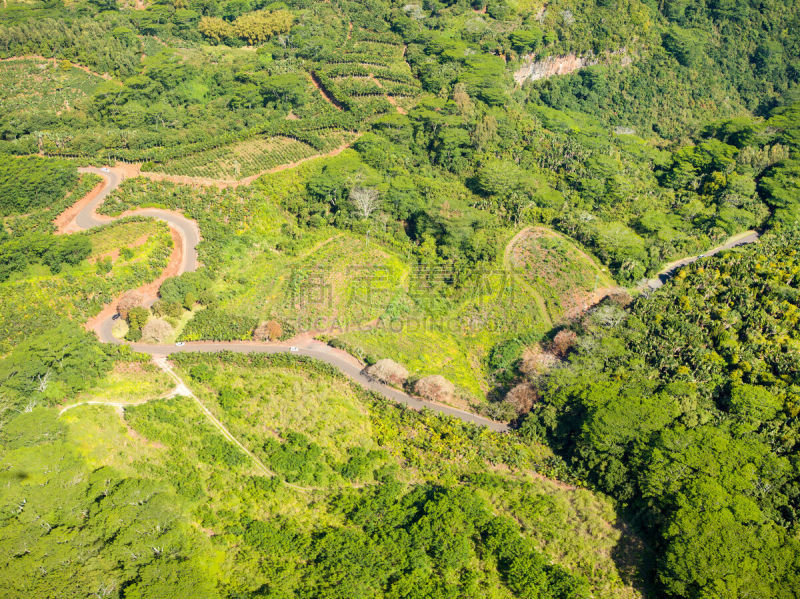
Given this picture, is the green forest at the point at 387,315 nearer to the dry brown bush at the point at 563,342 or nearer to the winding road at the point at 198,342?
the dry brown bush at the point at 563,342

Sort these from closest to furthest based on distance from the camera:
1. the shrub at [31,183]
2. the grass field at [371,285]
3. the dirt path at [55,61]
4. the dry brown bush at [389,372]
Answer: the dry brown bush at [389,372] < the grass field at [371,285] < the shrub at [31,183] < the dirt path at [55,61]

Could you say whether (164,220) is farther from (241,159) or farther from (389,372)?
(389,372)

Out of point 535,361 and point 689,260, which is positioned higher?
point 689,260

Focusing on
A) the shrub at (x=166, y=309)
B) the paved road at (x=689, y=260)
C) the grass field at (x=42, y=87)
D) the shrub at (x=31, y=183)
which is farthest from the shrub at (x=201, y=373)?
the grass field at (x=42, y=87)

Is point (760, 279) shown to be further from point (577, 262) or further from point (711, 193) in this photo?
point (711, 193)

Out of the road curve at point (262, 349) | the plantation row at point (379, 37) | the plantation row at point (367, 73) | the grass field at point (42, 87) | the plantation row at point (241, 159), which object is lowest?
the road curve at point (262, 349)

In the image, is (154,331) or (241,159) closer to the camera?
(154,331)

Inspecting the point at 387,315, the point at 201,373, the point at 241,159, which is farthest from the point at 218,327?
the point at 241,159
